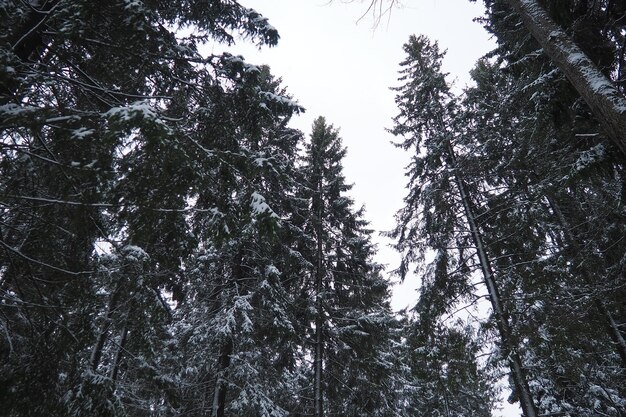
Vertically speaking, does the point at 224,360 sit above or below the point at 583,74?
below

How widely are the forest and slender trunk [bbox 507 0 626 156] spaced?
0.03 meters

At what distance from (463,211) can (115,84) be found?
10425 mm

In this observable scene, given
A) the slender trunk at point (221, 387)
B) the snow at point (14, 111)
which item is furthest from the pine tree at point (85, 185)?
the slender trunk at point (221, 387)

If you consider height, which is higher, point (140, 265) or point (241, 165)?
point (241, 165)

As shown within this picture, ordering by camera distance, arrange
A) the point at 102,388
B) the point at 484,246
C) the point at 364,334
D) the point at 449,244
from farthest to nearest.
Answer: the point at 364,334 → the point at 449,244 → the point at 484,246 → the point at 102,388

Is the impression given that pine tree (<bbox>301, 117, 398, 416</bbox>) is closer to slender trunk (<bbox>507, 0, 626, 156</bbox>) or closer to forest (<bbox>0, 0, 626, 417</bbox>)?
forest (<bbox>0, 0, 626, 417</bbox>)

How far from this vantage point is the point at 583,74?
436 cm

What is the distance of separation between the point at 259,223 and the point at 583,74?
5.10 meters

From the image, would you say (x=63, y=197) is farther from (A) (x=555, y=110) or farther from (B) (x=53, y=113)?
(A) (x=555, y=110)

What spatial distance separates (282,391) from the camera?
1135 centimetres

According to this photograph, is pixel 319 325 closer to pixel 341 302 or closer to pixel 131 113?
pixel 341 302

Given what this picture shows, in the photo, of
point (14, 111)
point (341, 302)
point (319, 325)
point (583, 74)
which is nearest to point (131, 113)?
point (14, 111)

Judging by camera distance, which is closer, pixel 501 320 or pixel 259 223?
pixel 259 223

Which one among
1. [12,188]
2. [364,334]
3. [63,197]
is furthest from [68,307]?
[364,334]
